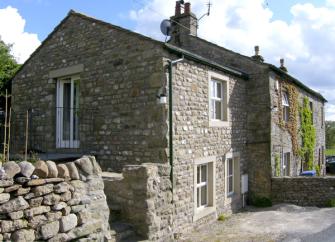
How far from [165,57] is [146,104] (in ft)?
4.44

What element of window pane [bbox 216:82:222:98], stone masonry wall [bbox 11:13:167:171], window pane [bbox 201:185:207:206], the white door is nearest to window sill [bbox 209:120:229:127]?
window pane [bbox 216:82:222:98]

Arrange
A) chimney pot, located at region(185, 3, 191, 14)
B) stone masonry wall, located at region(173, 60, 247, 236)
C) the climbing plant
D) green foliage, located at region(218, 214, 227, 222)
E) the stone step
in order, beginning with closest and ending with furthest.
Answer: the stone step → stone masonry wall, located at region(173, 60, 247, 236) → green foliage, located at region(218, 214, 227, 222) → chimney pot, located at region(185, 3, 191, 14) → the climbing plant

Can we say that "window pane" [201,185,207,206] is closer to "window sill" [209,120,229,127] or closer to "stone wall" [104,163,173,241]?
"window sill" [209,120,229,127]

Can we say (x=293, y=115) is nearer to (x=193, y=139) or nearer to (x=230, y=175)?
(x=230, y=175)

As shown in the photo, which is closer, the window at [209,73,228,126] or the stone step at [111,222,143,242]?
the stone step at [111,222,143,242]

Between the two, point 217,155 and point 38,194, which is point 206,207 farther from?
point 38,194

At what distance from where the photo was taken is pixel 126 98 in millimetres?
9703

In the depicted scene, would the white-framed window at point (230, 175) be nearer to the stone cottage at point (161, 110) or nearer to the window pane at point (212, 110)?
the stone cottage at point (161, 110)

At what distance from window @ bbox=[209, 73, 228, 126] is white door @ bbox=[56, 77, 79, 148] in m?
4.44

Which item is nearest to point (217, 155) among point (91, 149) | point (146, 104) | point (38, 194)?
point (146, 104)

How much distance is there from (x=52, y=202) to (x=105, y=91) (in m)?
5.28

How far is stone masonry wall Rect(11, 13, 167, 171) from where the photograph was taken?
30.0ft

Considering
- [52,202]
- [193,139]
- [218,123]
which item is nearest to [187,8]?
[218,123]

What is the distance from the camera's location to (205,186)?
424 inches
